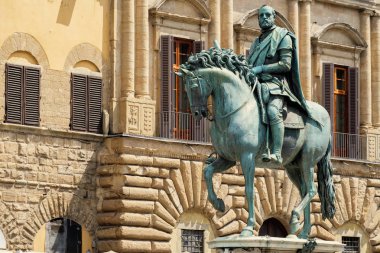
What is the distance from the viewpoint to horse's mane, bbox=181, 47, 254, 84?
60.7ft

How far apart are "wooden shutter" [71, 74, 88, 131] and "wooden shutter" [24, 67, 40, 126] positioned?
3.18 ft

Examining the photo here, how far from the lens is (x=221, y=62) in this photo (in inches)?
734

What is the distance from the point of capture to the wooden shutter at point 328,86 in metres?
36.7

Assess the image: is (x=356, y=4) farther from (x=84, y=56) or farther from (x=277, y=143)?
(x=277, y=143)

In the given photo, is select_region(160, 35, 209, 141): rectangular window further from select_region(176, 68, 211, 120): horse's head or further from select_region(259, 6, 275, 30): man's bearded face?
select_region(176, 68, 211, 120): horse's head

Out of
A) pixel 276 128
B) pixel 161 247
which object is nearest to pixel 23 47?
pixel 161 247

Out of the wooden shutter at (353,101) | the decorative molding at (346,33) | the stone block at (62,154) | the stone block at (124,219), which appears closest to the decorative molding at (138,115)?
the stone block at (62,154)

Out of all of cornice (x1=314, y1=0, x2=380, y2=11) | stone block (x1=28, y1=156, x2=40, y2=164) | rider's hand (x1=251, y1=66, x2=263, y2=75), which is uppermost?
cornice (x1=314, y1=0, x2=380, y2=11)

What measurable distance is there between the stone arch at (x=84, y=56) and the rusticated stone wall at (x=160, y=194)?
182cm

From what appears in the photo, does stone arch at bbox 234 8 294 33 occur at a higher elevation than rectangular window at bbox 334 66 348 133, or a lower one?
higher

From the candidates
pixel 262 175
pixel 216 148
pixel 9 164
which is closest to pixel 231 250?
pixel 216 148

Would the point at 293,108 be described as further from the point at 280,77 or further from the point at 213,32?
the point at 213,32

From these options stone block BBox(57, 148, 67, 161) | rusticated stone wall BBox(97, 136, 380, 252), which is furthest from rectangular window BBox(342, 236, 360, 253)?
stone block BBox(57, 148, 67, 161)

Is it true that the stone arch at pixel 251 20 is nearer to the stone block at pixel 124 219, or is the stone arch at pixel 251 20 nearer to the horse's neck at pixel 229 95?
the stone block at pixel 124 219
